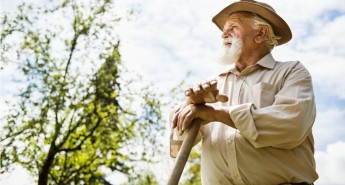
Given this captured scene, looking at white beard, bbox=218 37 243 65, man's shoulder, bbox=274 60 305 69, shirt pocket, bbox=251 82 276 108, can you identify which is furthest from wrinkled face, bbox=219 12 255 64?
shirt pocket, bbox=251 82 276 108

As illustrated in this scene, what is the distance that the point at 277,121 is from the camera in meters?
2.29

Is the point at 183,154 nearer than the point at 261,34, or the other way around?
the point at 183,154

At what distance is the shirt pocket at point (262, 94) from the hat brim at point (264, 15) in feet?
2.14

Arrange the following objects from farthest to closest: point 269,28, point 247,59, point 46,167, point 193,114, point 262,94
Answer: point 46,167 → point 269,28 → point 247,59 → point 262,94 → point 193,114

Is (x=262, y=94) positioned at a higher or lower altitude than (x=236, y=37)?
lower

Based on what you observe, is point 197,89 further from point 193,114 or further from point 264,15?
point 264,15

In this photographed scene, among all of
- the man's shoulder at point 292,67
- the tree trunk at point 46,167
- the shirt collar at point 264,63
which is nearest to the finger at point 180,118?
the shirt collar at point 264,63

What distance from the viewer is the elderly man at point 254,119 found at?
2307 mm

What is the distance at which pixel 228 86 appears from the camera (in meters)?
2.87

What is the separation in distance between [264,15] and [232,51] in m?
0.38

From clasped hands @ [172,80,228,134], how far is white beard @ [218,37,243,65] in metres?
0.64

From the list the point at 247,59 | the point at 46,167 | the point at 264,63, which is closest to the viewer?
the point at 264,63

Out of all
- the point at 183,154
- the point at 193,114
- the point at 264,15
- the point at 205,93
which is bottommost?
the point at 183,154

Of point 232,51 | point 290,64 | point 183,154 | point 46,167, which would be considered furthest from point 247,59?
point 46,167
